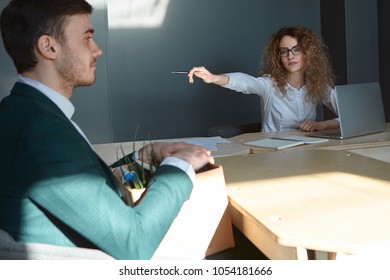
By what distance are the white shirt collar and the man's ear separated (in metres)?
0.07

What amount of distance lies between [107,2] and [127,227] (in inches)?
141

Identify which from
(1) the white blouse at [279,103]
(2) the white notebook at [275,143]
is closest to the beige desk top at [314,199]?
→ (2) the white notebook at [275,143]

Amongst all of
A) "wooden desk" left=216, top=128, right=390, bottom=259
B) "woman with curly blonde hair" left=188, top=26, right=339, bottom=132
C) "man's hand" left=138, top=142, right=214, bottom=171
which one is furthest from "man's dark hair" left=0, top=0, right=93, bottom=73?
"woman with curly blonde hair" left=188, top=26, right=339, bottom=132

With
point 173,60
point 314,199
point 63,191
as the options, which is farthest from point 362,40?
point 63,191

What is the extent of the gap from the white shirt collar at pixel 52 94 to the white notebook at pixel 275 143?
119cm

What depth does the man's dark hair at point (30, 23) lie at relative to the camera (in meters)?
1.16

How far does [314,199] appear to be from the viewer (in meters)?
1.24

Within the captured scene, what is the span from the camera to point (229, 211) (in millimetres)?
1268

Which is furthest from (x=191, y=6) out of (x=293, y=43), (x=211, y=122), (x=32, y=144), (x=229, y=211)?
(x=32, y=144)

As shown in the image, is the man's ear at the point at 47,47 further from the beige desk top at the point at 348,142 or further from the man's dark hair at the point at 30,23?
the beige desk top at the point at 348,142

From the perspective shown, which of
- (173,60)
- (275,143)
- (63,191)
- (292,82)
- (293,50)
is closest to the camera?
(63,191)

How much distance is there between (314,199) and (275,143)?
107 centimetres

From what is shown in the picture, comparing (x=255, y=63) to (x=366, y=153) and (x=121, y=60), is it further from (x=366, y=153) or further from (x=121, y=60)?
(x=366, y=153)

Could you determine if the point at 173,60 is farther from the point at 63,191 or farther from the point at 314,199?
the point at 63,191
